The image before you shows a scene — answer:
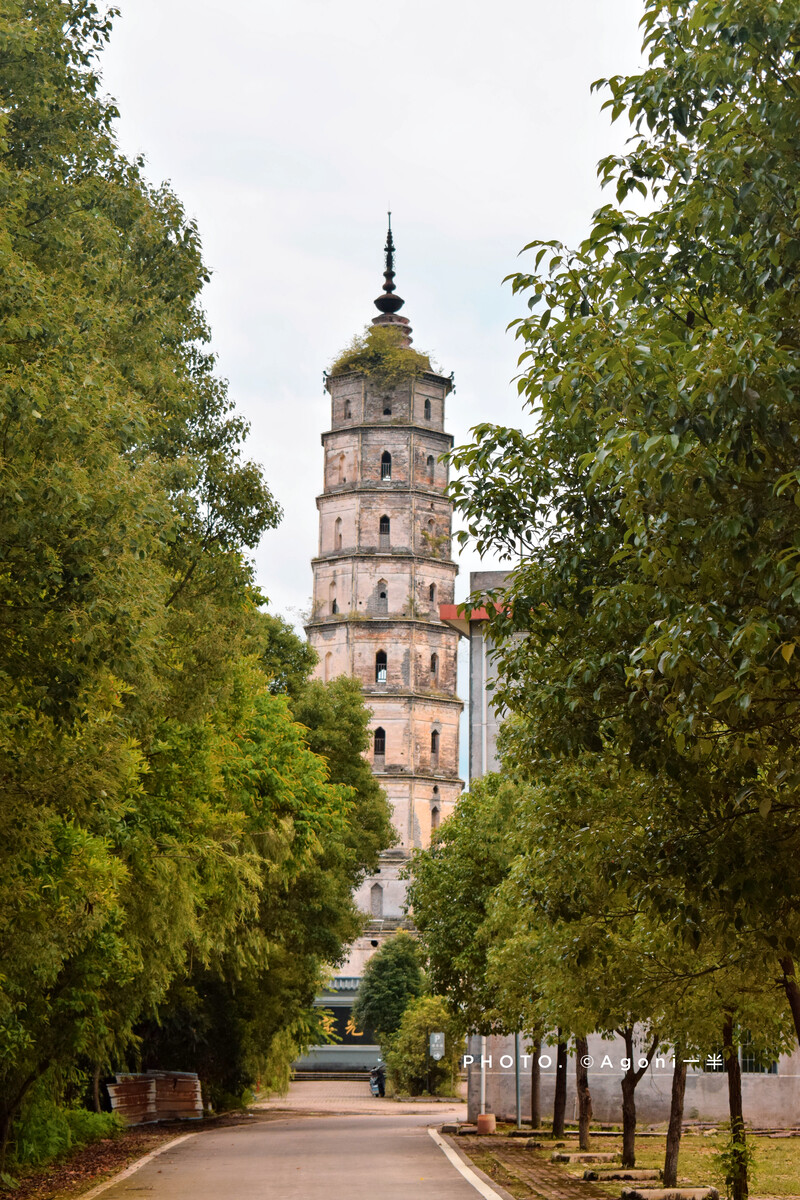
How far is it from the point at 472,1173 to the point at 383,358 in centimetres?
5469

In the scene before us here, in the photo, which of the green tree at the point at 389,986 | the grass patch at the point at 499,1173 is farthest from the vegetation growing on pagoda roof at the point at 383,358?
the grass patch at the point at 499,1173

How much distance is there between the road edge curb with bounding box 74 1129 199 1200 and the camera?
15570 mm

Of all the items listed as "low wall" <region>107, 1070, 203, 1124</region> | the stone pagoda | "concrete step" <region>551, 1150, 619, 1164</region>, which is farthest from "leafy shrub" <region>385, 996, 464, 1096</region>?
"concrete step" <region>551, 1150, 619, 1164</region>

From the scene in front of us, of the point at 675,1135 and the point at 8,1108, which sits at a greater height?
the point at 8,1108

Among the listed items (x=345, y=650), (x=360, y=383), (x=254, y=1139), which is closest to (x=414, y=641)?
(x=345, y=650)

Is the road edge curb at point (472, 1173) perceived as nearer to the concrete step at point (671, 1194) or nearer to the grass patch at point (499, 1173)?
the grass patch at point (499, 1173)

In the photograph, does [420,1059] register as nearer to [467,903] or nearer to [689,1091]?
[689,1091]

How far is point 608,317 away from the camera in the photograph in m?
9.07

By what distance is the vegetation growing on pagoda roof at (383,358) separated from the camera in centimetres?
6975

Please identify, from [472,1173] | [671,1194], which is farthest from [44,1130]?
[671,1194]

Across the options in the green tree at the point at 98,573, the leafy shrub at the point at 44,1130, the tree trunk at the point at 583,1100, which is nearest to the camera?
the green tree at the point at 98,573

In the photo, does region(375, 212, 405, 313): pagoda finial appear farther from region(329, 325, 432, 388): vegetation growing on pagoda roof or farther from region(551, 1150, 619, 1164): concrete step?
region(551, 1150, 619, 1164): concrete step

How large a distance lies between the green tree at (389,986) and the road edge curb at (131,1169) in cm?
3480

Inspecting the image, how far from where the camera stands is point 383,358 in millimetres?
69938
